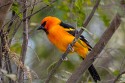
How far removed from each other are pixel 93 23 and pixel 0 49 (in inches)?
136

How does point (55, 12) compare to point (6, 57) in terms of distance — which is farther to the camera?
point (55, 12)

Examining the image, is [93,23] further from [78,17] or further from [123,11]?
[123,11]

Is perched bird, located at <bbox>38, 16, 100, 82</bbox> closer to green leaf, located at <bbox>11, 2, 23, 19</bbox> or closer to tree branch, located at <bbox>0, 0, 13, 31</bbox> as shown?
green leaf, located at <bbox>11, 2, 23, 19</bbox>

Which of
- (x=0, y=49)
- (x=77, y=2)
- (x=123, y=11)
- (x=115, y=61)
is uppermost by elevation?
(x=123, y=11)

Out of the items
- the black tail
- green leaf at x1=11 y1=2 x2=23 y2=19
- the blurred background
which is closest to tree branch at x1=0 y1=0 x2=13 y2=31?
green leaf at x1=11 y1=2 x2=23 y2=19

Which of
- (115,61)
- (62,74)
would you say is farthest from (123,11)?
(115,61)

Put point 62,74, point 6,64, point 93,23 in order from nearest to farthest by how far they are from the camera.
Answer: point 6,64, point 62,74, point 93,23

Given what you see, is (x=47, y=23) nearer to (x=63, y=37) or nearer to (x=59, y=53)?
(x=63, y=37)


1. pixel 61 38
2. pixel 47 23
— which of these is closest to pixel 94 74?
pixel 61 38

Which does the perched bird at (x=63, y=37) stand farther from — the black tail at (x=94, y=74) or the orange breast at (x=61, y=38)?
the black tail at (x=94, y=74)

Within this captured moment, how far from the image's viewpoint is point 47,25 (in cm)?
549

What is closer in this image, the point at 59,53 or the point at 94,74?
the point at 94,74

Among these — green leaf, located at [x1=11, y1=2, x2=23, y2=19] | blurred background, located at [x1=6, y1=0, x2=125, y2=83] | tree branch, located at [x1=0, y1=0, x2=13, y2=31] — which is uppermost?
tree branch, located at [x1=0, y1=0, x2=13, y2=31]

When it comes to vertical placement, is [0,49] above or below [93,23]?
above
